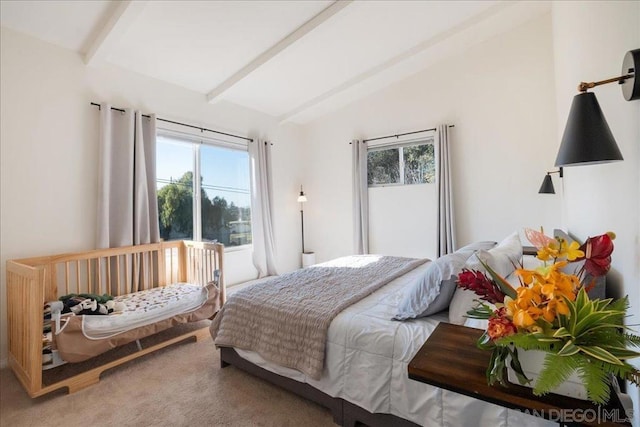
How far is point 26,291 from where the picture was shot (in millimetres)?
2031

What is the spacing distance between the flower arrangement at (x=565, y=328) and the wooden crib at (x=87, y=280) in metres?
2.56

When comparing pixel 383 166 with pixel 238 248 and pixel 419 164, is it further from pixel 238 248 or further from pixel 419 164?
pixel 238 248

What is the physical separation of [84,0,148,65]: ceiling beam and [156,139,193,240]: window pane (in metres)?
0.97

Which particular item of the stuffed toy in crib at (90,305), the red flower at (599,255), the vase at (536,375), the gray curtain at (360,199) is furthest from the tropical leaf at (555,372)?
the gray curtain at (360,199)

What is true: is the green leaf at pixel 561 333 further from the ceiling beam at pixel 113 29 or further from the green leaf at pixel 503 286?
the ceiling beam at pixel 113 29

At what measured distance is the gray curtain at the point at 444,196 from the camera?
396 cm

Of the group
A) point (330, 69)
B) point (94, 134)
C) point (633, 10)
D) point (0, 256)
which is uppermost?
point (330, 69)

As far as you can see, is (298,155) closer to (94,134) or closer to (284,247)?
(284,247)

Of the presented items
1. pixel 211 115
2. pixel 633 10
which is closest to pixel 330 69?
pixel 211 115

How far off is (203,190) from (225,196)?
371 millimetres

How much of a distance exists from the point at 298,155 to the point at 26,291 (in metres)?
4.08

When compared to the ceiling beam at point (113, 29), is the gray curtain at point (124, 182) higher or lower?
lower

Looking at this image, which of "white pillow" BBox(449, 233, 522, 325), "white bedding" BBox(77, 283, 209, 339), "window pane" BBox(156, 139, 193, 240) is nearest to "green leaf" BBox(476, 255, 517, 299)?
"white pillow" BBox(449, 233, 522, 325)

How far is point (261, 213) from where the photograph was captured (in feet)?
14.9
